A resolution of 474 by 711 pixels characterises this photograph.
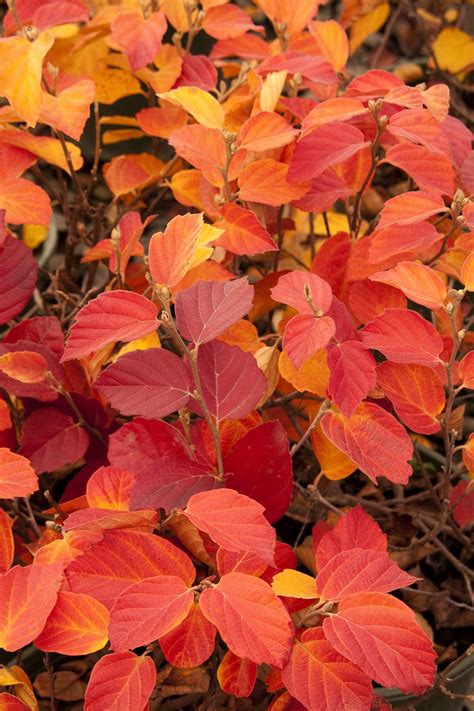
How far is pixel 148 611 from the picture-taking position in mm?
600

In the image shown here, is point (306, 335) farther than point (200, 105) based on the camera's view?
No

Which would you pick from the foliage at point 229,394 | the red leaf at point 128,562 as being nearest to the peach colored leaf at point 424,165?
the foliage at point 229,394

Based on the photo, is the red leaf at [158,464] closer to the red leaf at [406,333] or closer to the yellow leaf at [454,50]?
the red leaf at [406,333]

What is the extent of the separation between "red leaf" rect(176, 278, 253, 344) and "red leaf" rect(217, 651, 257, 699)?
264mm

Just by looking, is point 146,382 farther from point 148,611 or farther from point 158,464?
point 148,611

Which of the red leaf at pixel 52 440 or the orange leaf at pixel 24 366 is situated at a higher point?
the orange leaf at pixel 24 366

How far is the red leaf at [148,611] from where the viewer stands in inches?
22.9

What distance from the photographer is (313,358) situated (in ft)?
2.52

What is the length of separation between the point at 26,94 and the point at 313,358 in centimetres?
36

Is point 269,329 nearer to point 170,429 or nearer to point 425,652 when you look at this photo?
point 170,429

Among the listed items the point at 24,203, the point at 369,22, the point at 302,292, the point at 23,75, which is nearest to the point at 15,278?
the point at 24,203

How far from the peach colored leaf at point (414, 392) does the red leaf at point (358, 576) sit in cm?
13

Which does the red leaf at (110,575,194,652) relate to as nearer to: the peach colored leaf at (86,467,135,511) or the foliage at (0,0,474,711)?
the foliage at (0,0,474,711)

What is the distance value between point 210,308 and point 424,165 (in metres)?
0.30
